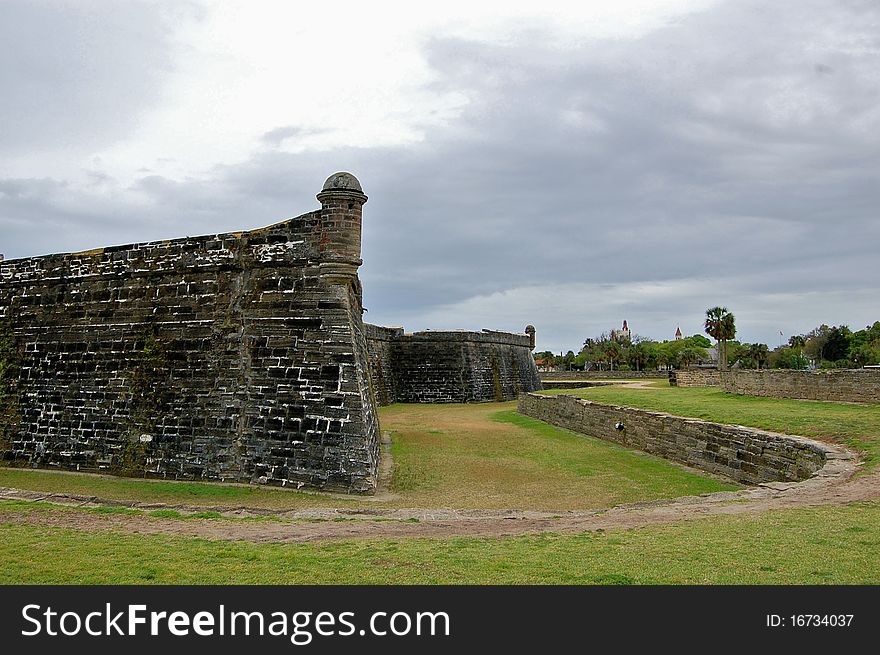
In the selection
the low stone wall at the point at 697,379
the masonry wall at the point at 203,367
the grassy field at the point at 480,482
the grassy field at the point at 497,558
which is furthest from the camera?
the low stone wall at the point at 697,379

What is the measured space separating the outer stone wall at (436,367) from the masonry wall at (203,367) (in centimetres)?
1967

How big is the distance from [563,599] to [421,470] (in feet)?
29.8

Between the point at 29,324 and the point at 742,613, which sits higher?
the point at 29,324

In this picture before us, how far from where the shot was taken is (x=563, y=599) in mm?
4398

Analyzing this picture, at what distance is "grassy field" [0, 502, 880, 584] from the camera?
5.00 meters

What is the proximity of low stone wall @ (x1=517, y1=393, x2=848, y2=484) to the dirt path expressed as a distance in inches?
63.9

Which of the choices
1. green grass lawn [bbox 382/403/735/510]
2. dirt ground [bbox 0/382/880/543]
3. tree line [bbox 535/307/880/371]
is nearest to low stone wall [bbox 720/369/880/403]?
green grass lawn [bbox 382/403/735/510]

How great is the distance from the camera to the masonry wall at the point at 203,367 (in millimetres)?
11938

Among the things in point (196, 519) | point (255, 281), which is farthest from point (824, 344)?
point (196, 519)

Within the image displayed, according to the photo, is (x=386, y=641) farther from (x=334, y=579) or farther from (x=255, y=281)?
(x=255, y=281)

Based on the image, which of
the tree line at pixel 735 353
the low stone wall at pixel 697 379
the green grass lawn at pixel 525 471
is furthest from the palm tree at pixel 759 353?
the green grass lawn at pixel 525 471

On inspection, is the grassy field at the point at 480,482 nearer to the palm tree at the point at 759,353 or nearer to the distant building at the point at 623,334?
the palm tree at the point at 759,353

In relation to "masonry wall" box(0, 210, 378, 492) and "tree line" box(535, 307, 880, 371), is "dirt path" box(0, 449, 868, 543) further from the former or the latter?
"tree line" box(535, 307, 880, 371)

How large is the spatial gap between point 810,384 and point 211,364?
16720 mm
